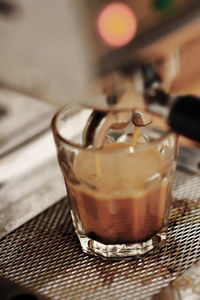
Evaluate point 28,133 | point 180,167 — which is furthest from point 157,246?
point 28,133

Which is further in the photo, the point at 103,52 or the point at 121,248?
the point at 121,248

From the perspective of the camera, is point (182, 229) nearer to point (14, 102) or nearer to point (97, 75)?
point (97, 75)

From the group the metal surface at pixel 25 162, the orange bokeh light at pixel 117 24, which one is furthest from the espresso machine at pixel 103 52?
the metal surface at pixel 25 162

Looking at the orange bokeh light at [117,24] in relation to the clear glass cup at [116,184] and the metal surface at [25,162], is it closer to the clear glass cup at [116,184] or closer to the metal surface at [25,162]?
the clear glass cup at [116,184]

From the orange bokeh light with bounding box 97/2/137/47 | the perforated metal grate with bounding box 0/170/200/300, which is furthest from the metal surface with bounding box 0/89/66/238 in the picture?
the orange bokeh light with bounding box 97/2/137/47

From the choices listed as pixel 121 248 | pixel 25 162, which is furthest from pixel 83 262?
pixel 25 162

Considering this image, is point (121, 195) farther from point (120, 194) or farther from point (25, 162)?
point (25, 162)

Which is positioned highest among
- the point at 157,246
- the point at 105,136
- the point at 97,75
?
the point at 97,75
